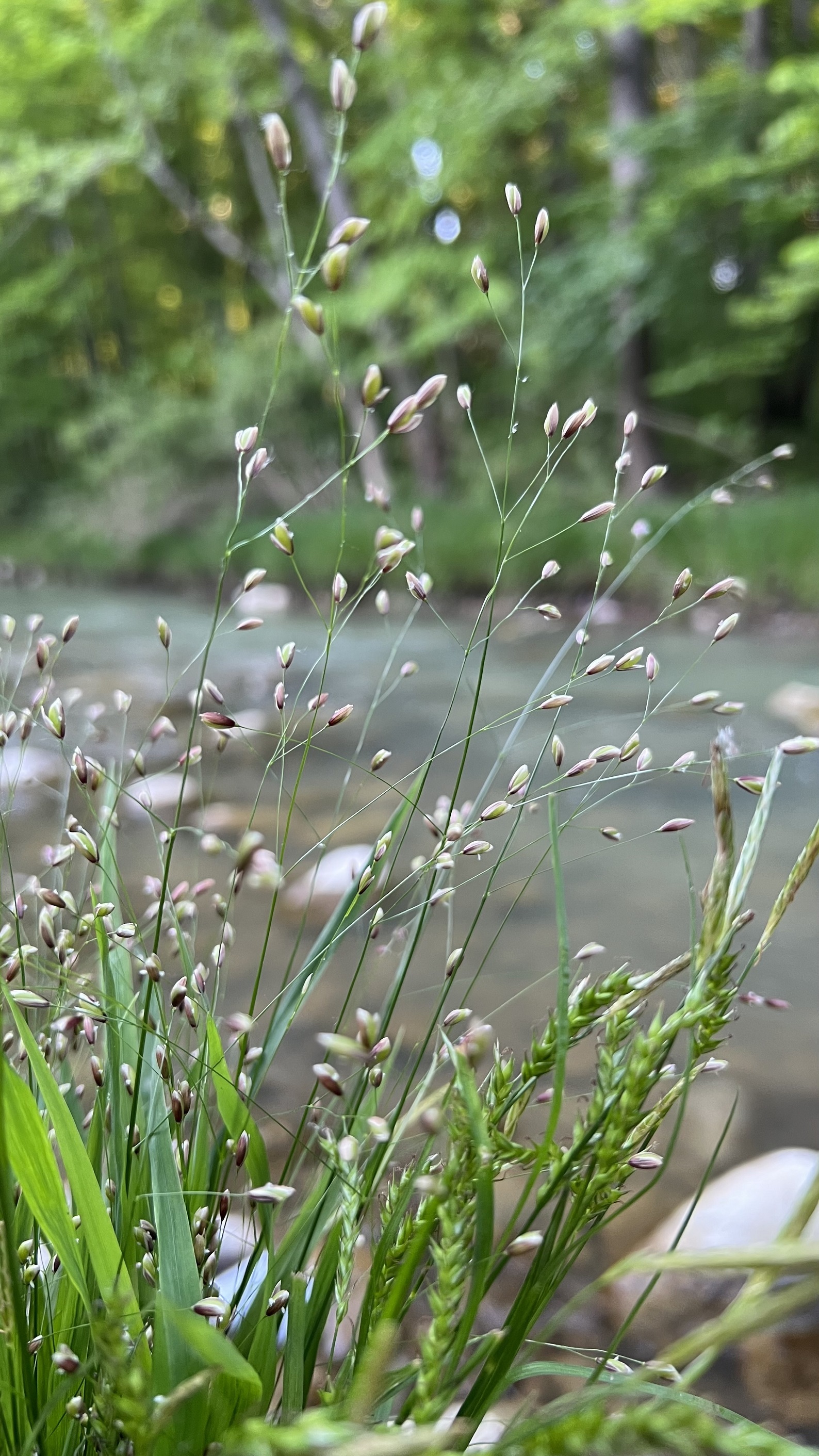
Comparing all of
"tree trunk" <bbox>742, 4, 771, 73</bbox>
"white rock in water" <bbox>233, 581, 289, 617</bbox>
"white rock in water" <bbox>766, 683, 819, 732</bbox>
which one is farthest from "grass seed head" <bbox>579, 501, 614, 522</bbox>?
"tree trunk" <bbox>742, 4, 771, 73</bbox>

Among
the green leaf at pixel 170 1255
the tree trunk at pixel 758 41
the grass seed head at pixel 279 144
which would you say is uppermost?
the tree trunk at pixel 758 41

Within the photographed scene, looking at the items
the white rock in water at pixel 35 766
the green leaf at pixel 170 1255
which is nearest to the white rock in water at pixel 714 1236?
the green leaf at pixel 170 1255

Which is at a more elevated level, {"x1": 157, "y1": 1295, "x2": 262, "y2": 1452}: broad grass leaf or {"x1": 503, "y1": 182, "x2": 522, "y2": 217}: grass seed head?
{"x1": 503, "y1": 182, "x2": 522, "y2": 217}: grass seed head

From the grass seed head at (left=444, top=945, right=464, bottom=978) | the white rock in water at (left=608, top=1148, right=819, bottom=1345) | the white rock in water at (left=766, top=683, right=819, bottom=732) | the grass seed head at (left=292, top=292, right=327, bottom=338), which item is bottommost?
the white rock in water at (left=766, top=683, right=819, bottom=732)

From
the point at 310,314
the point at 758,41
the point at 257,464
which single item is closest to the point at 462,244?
the point at 758,41

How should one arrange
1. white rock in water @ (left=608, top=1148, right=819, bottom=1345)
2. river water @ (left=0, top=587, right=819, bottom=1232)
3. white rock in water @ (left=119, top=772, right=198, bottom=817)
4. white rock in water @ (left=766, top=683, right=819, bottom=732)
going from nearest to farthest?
white rock in water @ (left=608, top=1148, right=819, bottom=1345), river water @ (left=0, top=587, right=819, bottom=1232), white rock in water @ (left=119, top=772, right=198, bottom=817), white rock in water @ (left=766, top=683, right=819, bottom=732)

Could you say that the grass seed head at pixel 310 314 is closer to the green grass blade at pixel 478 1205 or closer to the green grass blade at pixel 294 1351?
the green grass blade at pixel 478 1205

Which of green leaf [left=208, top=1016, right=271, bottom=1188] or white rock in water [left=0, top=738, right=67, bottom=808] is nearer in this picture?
green leaf [left=208, top=1016, right=271, bottom=1188]

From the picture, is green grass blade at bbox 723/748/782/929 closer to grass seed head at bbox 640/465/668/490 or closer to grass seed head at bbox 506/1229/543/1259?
grass seed head at bbox 506/1229/543/1259
